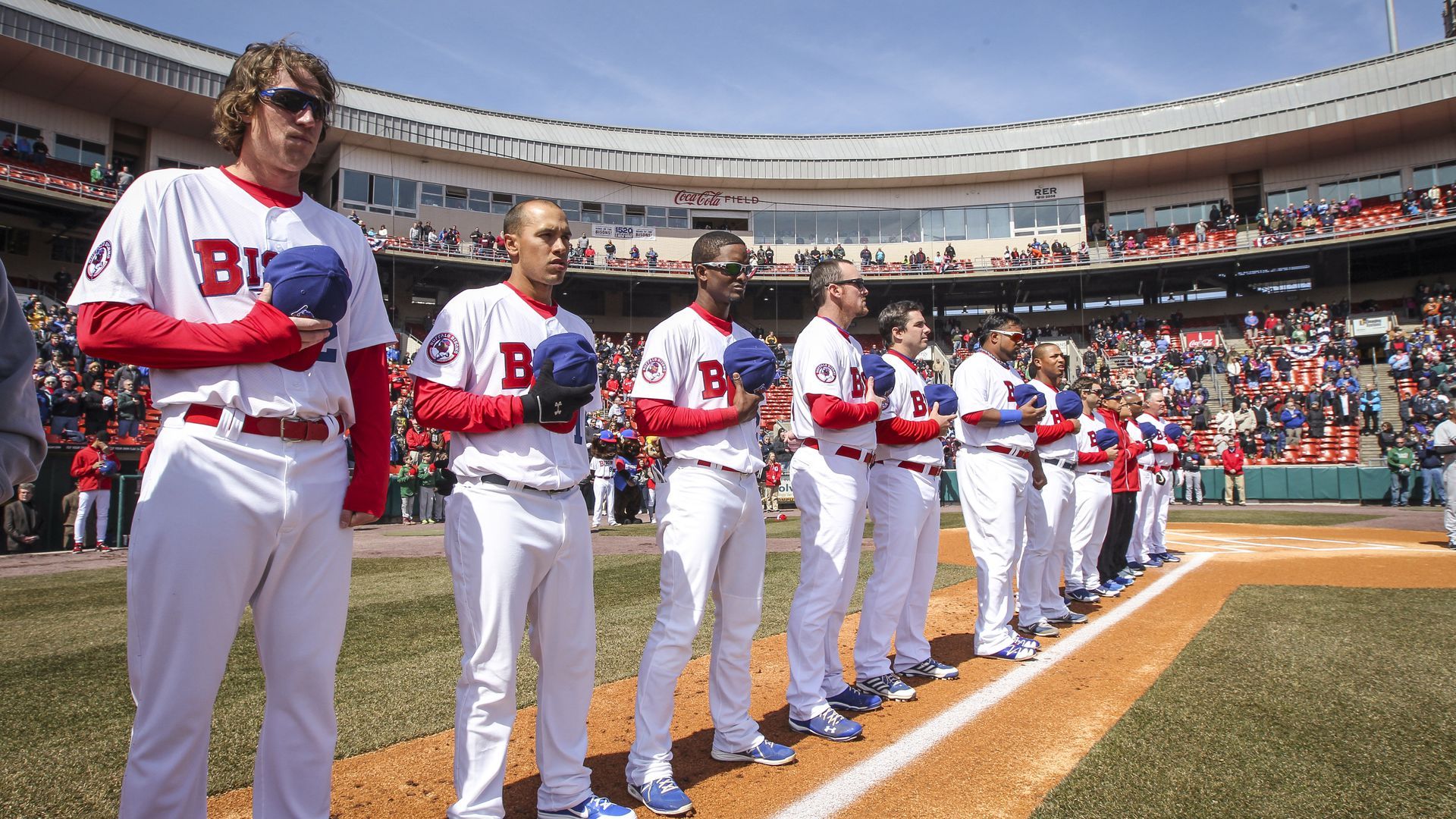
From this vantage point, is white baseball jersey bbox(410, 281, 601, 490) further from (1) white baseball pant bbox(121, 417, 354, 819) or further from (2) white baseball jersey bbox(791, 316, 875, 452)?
(2) white baseball jersey bbox(791, 316, 875, 452)

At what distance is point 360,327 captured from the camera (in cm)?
257

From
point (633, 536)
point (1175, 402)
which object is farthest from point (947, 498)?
point (633, 536)

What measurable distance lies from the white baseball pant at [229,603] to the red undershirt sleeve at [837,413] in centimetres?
242

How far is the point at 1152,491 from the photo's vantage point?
10250 millimetres

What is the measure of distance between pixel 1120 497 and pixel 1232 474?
15.5 m

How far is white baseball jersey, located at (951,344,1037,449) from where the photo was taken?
230 inches

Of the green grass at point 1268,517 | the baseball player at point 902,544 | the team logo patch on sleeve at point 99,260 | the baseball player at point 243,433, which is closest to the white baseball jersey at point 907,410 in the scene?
the baseball player at point 902,544

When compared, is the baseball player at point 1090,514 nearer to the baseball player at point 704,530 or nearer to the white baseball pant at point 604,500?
the baseball player at point 704,530

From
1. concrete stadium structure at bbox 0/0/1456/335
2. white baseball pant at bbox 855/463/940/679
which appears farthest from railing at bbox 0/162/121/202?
white baseball pant at bbox 855/463/940/679

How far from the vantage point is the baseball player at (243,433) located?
2074 mm

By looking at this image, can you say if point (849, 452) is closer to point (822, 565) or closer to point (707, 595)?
point (822, 565)

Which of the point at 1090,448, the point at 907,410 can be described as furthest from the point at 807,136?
the point at 907,410

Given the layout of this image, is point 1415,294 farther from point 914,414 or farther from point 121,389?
point 121,389

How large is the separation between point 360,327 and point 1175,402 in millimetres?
28664
